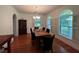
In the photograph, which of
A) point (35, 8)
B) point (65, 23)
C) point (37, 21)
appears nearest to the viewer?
point (35, 8)

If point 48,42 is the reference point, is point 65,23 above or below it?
above

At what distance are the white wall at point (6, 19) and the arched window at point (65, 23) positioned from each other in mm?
1031

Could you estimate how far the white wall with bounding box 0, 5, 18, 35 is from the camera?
203 cm

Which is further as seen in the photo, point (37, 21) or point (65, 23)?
point (37, 21)

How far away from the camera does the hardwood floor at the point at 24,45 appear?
2121 millimetres

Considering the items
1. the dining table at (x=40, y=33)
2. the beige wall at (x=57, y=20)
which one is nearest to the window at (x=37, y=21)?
the dining table at (x=40, y=33)

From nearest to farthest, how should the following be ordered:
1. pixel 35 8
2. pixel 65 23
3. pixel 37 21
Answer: pixel 35 8 → pixel 65 23 → pixel 37 21

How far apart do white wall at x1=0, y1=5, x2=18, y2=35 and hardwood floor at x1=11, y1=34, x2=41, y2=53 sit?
0.27 metres

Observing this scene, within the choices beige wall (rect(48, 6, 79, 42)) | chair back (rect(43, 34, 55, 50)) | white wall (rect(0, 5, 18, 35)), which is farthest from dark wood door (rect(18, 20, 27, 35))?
beige wall (rect(48, 6, 79, 42))

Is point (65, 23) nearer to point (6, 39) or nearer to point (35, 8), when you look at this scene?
point (35, 8)

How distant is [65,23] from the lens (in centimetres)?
229

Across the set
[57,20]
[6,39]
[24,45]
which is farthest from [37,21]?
[6,39]

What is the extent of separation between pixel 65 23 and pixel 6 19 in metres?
1.30

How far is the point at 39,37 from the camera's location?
247 cm
